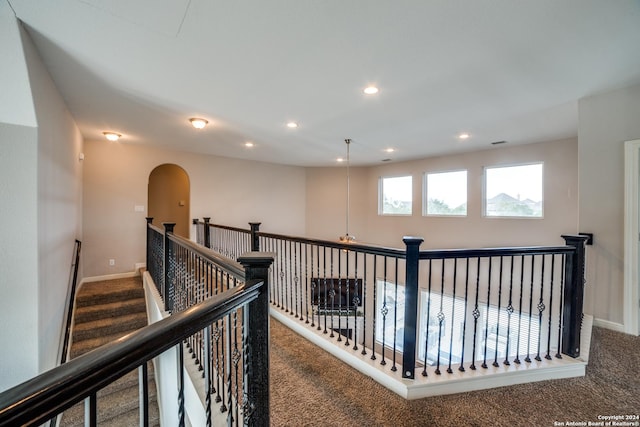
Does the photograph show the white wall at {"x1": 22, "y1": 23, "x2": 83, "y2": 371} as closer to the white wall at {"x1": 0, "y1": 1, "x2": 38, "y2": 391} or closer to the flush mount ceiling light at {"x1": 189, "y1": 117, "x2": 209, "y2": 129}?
the white wall at {"x1": 0, "y1": 1, "x2": 38, "y2": 391}

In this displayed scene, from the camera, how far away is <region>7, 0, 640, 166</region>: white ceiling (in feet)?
6.13

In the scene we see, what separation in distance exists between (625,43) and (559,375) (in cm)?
275

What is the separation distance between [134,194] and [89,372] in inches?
245

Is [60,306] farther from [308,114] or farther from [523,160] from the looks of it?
[523,160]

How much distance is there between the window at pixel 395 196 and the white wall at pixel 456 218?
169 millimetres

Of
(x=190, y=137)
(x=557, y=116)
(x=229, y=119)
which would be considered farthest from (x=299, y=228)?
(x=557, y=116)

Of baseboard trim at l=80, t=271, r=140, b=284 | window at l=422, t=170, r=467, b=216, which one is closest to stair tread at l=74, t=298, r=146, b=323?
baseboard trim at l=80, t=271, r=140, b=284

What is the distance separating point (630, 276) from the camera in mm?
2754

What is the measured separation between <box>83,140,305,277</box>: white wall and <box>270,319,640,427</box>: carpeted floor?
5011 mm

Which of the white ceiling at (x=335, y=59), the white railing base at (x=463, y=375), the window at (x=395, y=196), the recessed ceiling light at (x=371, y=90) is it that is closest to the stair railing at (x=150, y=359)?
the white railing base at (x=463, y=375)

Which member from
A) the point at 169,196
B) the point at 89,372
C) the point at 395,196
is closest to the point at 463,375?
the point at 89,372

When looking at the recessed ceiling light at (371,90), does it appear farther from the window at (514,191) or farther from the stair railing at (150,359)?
the window at (514,191)

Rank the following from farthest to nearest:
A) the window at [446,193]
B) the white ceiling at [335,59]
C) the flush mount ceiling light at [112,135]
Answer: the window at [446,193] < the flush mount ceiling light at [112,135] < the white ceiling at [335,59]

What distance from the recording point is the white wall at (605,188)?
2824 mm
